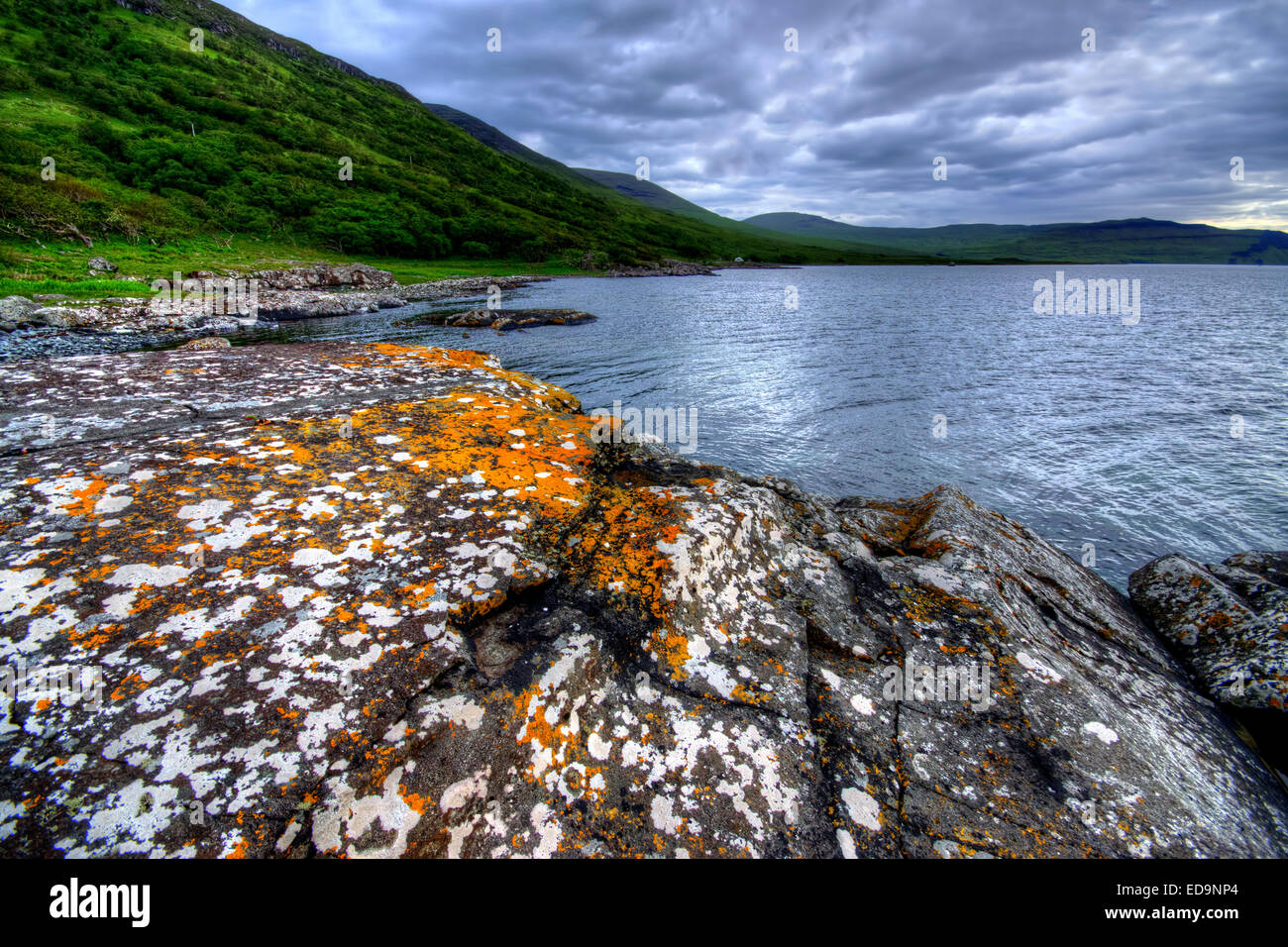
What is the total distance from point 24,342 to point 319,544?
30.8 meters

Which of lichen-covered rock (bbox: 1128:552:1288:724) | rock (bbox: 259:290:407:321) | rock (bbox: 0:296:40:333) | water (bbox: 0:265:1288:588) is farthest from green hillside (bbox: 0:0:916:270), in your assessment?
lichen-covered rock (bbox: 1128:552:1288:724)

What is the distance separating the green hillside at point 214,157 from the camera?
5941 cm

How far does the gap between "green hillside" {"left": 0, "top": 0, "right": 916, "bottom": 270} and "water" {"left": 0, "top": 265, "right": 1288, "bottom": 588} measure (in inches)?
1864

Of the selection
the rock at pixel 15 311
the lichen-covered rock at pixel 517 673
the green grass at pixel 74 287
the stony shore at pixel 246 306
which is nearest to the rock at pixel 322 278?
the stony shore at pixel 246 306

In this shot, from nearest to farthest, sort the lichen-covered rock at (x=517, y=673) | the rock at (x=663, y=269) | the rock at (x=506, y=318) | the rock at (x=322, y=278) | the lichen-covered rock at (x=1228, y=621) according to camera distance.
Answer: the lichen-covered rock at (x=517, y=673), the lichen-covered rock at (x=1228, y=621), the rock at (x=506, y=318), the rock at (x=322, y=278), the rock at (x=663, y=269)

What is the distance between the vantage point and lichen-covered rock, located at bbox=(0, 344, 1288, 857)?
2641 mm

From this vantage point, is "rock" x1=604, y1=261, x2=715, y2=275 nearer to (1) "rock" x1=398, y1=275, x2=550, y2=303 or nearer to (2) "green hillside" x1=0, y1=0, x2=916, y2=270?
(2) "green hillside" x1=0, y1=0, x2=916, y2=270

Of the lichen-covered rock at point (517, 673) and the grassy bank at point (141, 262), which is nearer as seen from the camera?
the lichen-covered rock at point (517, 673)

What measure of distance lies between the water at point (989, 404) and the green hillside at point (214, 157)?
47.3 meters

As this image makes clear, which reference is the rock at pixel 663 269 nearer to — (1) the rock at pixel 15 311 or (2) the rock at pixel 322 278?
(2) the rock at pixel 322 278

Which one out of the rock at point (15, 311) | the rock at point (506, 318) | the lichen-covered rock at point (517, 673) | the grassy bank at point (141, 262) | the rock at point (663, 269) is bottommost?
the lichen-covered rock at point (517, 673)

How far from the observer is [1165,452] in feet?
59.2

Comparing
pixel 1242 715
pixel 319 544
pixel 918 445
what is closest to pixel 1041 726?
pixel 1242 715
